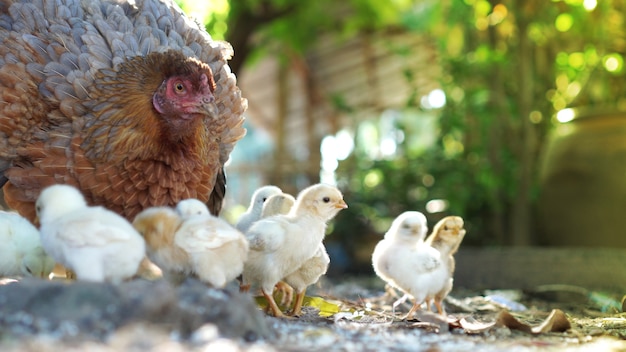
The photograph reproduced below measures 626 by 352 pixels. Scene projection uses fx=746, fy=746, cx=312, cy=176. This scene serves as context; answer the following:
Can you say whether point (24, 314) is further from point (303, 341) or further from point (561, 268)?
point (561, 268)

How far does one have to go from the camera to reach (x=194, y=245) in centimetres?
312

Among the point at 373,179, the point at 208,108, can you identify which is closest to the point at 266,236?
the point at 208,108

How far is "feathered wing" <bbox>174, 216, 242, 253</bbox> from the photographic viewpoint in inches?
123

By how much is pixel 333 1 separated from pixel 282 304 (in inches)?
397

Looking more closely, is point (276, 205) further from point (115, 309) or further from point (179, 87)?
point (115, 309)

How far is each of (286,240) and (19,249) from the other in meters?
1.23

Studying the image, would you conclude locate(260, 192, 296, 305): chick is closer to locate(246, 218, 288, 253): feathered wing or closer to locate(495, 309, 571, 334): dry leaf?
locate(246, 218, 288, 253): feathered wing

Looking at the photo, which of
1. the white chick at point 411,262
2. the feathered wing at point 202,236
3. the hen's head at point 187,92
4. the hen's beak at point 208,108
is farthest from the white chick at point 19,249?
the white chick at point 411,262

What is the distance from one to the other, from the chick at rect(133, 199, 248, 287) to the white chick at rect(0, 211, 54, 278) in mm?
537

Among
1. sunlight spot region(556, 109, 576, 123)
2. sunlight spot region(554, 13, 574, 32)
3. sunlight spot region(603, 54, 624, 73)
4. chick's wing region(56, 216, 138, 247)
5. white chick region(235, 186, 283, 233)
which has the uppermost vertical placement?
sunlight spot region(554, 13, 574, 32)

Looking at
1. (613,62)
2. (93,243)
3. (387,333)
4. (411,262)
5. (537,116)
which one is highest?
(613,62)

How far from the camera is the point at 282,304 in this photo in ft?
13.7

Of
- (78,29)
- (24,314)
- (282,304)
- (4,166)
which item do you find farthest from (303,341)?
(78,29)

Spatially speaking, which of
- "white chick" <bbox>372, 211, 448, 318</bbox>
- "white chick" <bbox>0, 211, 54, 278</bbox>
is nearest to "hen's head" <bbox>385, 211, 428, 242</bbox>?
"white chick" <bbox>372, 211, 448, 318</bbox>
